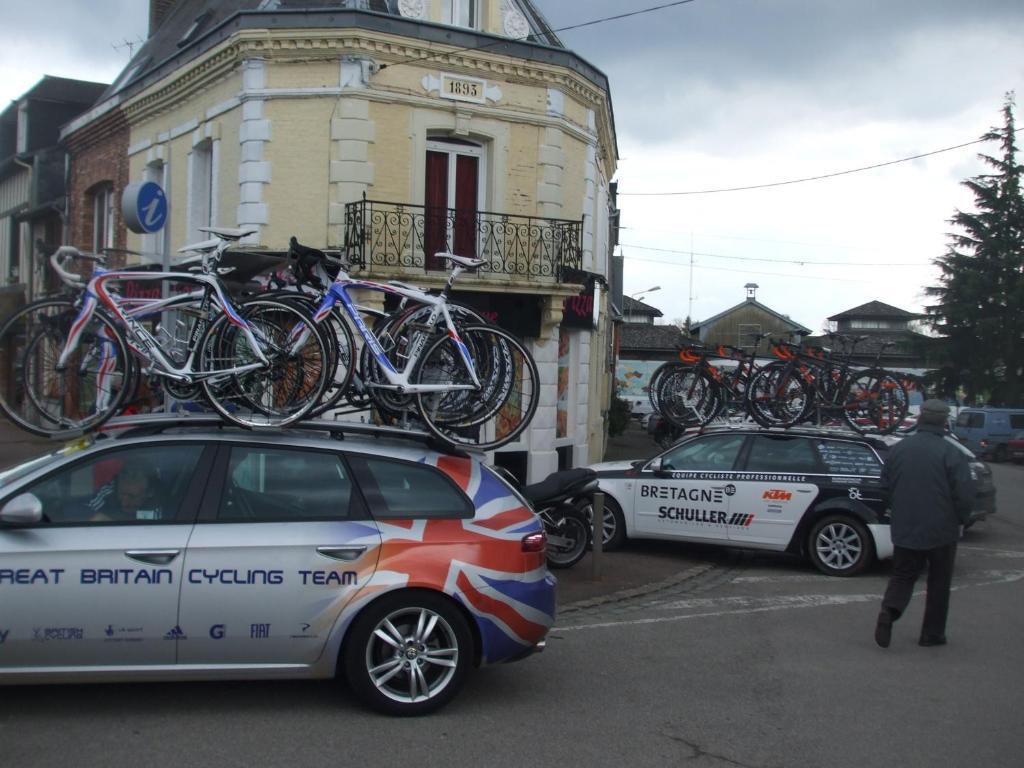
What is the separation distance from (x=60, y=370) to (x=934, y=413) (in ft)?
20.3

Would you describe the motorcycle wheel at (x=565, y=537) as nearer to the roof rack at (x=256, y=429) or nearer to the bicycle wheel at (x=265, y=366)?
the roof rack at (x=256, y=429)

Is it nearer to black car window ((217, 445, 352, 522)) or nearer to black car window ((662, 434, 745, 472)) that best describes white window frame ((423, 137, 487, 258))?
black car window ((662, 434, 745, 472))

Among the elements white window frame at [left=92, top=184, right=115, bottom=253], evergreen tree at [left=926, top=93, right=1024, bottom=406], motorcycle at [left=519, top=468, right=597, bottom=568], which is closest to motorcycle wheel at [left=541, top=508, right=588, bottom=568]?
motorcycle at [left=519, top=468, right=597, bottom=568]

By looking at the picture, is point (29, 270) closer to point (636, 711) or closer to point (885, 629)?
point (885, 629)

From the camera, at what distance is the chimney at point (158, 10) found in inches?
961

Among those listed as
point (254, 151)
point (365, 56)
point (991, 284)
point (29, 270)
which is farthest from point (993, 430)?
point (29, 270)

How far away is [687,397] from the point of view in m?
12.6

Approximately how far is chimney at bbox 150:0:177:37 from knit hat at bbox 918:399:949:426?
2165 centimetres

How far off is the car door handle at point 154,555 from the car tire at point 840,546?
7534 millimetres

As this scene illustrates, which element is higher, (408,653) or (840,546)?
(408,653)

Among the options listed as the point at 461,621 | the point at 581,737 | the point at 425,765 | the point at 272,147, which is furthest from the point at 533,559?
the point at 272,147

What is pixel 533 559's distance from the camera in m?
6.04

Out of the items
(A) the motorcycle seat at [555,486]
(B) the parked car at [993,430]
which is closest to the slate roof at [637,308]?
(B) the parked car at [993,430]

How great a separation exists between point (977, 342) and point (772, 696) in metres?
42.7
